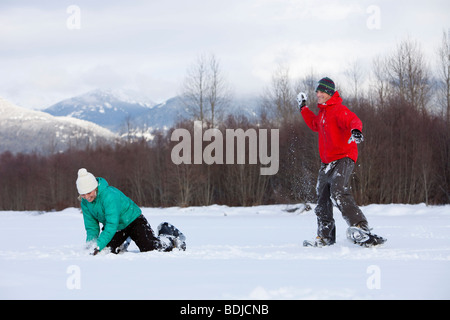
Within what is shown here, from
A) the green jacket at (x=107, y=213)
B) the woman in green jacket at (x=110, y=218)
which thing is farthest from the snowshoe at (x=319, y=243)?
the green jacket at (x=107, y=213)

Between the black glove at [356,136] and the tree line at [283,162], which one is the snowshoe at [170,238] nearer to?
the black glove at [356,136]

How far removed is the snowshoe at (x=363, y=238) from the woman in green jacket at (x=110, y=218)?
6.37 ft

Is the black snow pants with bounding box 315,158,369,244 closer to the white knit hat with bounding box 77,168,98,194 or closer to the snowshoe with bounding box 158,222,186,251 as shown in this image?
the snowshoe with bounding box 158,222,186,251

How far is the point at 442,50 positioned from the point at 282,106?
37.2ft

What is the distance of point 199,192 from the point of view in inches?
1043

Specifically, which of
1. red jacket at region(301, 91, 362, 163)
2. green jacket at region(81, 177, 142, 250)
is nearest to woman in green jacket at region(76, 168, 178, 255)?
green jacket at region(81, 177, 142, 250)

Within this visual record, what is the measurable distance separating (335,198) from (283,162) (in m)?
17.9

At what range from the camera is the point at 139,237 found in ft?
16.8

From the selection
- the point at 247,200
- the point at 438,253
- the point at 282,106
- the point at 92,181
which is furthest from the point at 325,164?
the point at 282,106

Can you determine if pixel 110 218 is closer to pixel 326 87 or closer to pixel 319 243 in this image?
pixel 319 243

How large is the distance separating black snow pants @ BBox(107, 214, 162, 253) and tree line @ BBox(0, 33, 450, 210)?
13.3m

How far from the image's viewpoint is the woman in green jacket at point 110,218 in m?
4.77

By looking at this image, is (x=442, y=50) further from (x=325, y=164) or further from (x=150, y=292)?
(x=150, y=292)

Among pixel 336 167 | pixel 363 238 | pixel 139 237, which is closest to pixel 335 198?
pixel 336 167
